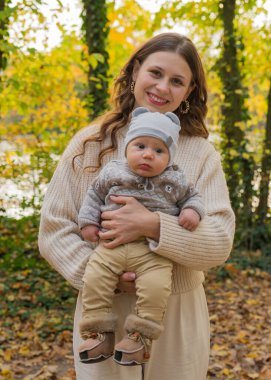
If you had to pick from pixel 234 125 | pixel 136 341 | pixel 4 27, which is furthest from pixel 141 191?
pixel 234 125

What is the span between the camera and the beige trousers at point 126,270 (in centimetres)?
196

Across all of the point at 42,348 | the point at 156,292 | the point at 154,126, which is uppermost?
the point at 154,126

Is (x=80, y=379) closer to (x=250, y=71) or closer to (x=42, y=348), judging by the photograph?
(x=42, y=348)

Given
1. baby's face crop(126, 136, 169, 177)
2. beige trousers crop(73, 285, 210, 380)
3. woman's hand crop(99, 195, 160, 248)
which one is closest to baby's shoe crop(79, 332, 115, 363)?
beige trousers crop(73, 285, 210, 380)

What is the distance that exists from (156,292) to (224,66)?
20.7 ft

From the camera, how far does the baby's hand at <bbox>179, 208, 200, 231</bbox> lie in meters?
2.03

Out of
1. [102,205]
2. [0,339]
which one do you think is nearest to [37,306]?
[0,339]

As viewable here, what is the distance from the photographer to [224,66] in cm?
772

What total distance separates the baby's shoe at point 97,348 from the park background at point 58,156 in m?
2.41

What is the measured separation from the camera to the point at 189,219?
6.66 ft

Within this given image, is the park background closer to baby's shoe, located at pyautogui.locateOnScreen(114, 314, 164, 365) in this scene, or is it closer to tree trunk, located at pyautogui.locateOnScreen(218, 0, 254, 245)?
tree trunk, located at pyautogui.locateOnScreen(218, 0, 254, 245)

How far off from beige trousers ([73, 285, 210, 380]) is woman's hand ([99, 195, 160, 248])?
0.95ft

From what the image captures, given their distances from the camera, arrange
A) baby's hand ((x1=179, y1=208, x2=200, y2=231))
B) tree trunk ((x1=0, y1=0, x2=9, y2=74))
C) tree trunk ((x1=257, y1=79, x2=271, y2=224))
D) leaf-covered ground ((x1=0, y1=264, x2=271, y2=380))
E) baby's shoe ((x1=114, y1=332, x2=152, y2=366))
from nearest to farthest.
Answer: baby's shoe ((x1=114, y1=332, x2=152, y2=366))
baby's hand ((x1=179, y1=208, x2=200, y2=231))
leaf-covered ground ((x1=0, y1=264, x2=271, y2=380))
tree trunk ((x1=0, y1=0, x2=9, y2=74))
tree trunk ((x1=257, y1=79, x2=271, y2=224))

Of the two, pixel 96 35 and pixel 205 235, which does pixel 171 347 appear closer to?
pixel 205 235
